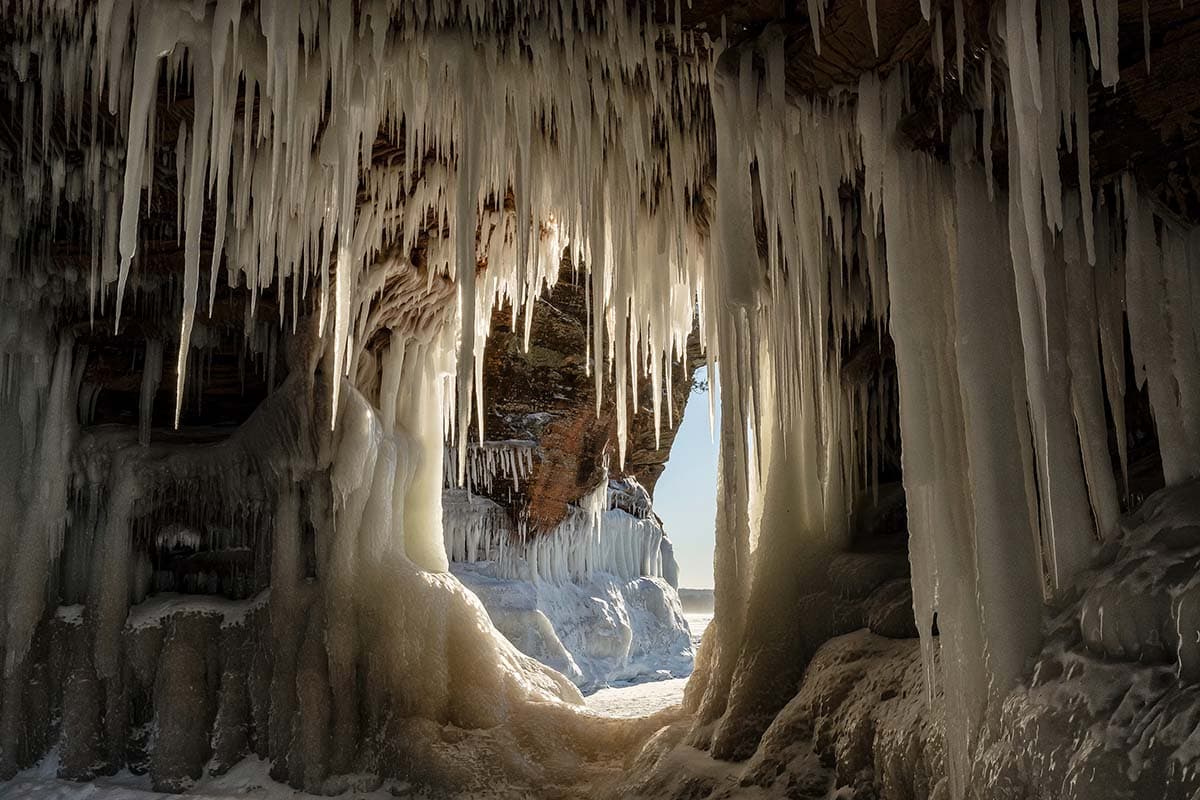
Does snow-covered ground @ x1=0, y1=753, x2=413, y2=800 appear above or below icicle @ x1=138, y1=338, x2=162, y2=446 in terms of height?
below

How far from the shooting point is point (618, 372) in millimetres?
6590

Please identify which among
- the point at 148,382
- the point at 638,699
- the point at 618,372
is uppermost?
the point at 148,382

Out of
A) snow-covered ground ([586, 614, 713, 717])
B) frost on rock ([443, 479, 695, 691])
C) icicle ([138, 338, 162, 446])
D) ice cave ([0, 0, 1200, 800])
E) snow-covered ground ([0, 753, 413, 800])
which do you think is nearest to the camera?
ice cave ([0, 0, 1200, 800])

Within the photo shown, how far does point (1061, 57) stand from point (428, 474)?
6207 mm

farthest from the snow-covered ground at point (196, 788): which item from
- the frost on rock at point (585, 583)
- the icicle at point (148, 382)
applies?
the frost on rock at point (585, 583)

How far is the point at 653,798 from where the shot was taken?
16.6 ft

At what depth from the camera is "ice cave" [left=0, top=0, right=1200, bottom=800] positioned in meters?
3.27

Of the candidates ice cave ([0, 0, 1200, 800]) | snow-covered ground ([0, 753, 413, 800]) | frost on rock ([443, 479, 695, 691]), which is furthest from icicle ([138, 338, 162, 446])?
frost on rock ([443, 479, 695, 691])

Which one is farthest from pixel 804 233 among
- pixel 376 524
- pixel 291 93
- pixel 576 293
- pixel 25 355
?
pixel 25 355

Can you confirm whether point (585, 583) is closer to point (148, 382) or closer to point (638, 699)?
point (638, 699)

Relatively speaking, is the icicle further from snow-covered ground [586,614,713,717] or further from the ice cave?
snow-covered ground [586,614,713,717]

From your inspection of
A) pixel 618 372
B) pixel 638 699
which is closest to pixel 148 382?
pixel 618 372

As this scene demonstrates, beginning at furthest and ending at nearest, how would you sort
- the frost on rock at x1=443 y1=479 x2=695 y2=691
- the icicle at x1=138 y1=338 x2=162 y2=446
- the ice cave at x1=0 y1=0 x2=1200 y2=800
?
the frost on rock at x1=443 y1=479 x2=695 y2=691 < the icicle at x1=138 y1=338 x2=162 y2=446 < the ice cave at x1=0 y1=0 x2=1200 y2=800

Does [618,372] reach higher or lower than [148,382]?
lower
